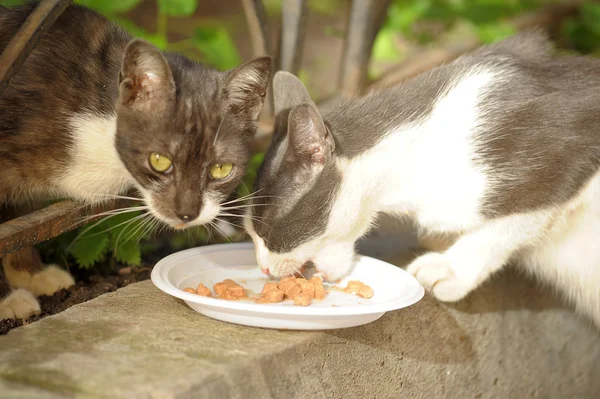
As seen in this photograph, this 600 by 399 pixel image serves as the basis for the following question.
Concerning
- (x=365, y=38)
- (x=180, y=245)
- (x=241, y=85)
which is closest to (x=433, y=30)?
(x=365, y=38)

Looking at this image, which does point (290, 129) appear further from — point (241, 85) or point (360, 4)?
point (360, 4)

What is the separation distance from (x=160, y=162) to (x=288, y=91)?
533mm

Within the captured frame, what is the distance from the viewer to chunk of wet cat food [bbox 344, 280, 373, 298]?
2213 millimetres

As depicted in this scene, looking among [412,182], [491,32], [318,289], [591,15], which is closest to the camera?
[318,289]

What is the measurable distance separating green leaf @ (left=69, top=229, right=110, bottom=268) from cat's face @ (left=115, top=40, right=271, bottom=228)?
0.43 meters

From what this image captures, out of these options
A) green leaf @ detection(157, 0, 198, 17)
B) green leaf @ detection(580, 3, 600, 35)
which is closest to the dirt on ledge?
green leaf @ detection(157, 0, 198, 17)

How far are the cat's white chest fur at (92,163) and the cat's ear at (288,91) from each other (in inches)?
21.7

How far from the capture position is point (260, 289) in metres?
2.30

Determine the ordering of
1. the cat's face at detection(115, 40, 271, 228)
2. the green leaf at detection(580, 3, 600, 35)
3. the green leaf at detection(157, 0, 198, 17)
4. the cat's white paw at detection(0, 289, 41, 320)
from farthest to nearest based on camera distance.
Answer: the green leaf at detection(580, 3, 600, 35), the green leaf at detection(157, 0, 198, 17), the cat's white paw at detection(0, 289, 41, 320), the cat's face at detection(115, 40, 271, 228)

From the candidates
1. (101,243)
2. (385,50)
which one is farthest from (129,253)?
(385,50)

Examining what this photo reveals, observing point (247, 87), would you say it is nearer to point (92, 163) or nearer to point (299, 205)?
point (299, 205)

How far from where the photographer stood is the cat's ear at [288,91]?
226 centimetres

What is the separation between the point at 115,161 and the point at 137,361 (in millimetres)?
726

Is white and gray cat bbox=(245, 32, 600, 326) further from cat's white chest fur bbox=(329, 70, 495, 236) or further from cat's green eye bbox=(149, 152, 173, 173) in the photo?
cat's green eye bbox=(149, 152, 173, 173)
